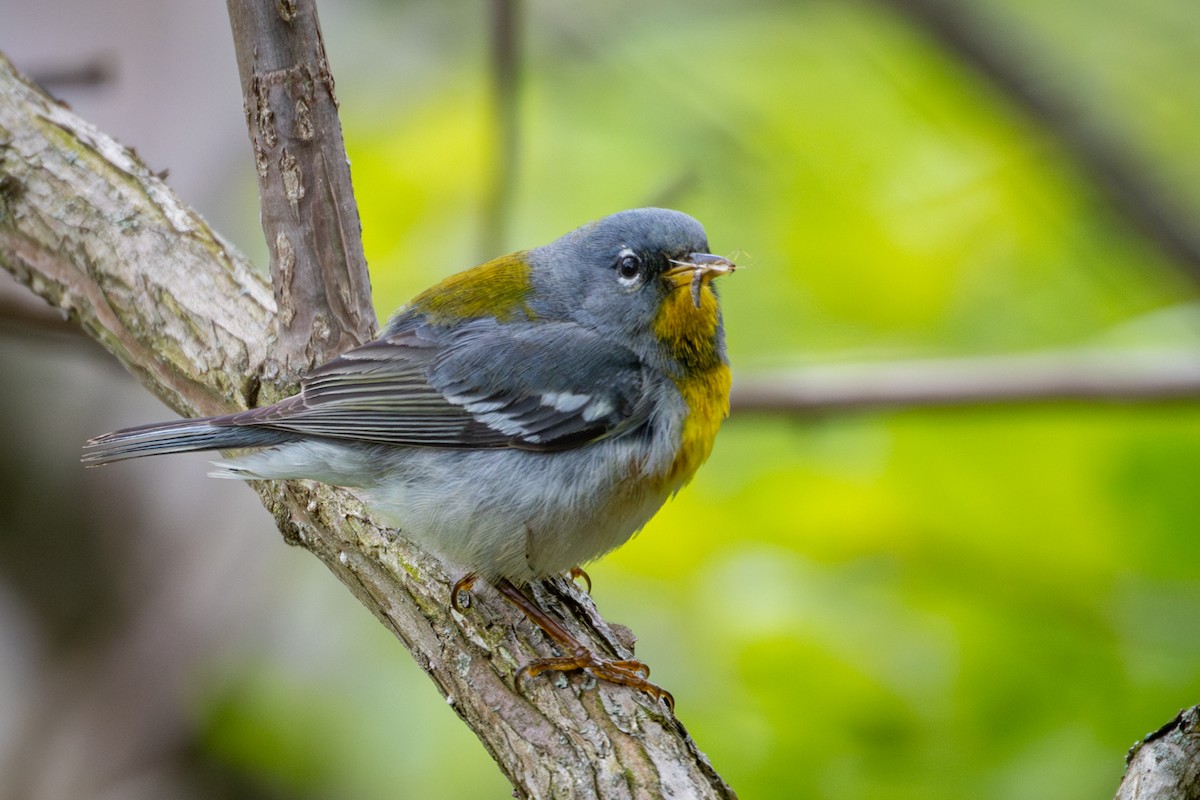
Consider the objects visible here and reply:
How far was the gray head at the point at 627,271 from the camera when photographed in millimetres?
3732

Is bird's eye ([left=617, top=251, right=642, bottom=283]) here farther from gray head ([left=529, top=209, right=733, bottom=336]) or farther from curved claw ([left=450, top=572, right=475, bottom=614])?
curved claw ([left=450, top=572, right=475, bottom=614])

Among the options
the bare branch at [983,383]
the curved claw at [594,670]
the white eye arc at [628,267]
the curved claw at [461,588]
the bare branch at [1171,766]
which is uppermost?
the bare branch at [983,383]

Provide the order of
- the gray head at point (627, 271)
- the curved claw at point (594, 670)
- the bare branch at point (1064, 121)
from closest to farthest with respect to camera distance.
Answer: the curved claw at point (594, 670), the gray head at point (627, 271), the bare branch at point (1064, 121)

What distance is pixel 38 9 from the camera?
6672 millimetres

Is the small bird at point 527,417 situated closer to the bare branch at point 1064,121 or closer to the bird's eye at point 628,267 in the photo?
the bird's eye at point 628,267

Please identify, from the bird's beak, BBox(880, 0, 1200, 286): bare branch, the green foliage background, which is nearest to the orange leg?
the green foliage background

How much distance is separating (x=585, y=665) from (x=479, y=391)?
947 millimetres

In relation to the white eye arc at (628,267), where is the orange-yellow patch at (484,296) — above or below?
below

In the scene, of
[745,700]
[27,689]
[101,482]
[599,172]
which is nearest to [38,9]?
[101,482]

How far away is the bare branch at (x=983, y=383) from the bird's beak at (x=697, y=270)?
98cm

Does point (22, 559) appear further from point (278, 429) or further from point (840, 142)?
point (840, 142)

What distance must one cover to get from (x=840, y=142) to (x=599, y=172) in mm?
1322

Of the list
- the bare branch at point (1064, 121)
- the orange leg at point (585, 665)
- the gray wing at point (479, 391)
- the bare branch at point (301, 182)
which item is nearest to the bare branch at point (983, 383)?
the bare branch at point (1064, 121)

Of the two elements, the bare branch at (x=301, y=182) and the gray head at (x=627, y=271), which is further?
the gray head at (x=627, y=271)
